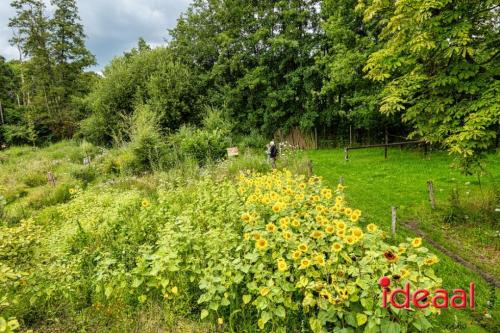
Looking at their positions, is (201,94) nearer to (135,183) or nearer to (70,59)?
(135,183)

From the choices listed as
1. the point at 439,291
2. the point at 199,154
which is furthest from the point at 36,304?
the point at 199,154

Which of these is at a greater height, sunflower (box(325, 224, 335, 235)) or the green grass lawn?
sunflower (box(325, 224, 335, 235))

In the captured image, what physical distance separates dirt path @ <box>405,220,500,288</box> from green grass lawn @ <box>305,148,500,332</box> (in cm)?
8

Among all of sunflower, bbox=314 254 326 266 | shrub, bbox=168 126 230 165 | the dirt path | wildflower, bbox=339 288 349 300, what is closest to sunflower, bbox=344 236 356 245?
sunflower, bbox=314 254 326 266

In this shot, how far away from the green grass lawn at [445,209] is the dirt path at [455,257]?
0.08 m

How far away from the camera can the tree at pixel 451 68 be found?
3.94 m

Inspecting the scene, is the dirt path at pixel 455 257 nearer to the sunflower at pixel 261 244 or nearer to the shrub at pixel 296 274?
the shrub at pixel 296 274

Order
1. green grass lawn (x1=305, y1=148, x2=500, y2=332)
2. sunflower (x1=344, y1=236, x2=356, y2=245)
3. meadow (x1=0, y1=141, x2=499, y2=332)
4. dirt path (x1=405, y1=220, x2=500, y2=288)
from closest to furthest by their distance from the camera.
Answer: meadow (x1=0, y1=141, x2=499, y2=332) < sunflower (x1=344, y1=236, x2=356, y2=245) < green grass lawn (x1=305, y1=148, x2=500, y2=332) < dirt path (x1=405, y1=220, x2=500, y2=288)

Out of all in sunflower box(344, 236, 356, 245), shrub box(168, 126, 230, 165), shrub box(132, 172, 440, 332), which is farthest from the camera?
shrub box(168, 126, 230, 165)

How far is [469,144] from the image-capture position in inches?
154

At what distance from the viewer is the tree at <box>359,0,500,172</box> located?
3945mm

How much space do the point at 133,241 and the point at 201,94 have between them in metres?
16.7

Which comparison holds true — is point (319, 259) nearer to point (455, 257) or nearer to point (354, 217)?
point (354, 217)

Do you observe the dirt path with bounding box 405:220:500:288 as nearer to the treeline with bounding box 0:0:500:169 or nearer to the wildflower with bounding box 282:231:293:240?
the wildflower with bounding box 282:231:293:240
